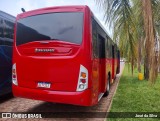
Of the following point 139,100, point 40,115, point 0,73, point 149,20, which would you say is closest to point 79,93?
point 40,115

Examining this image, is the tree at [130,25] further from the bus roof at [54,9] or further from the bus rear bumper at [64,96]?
the bus rear bumper at [64,96]

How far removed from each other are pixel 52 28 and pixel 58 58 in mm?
850

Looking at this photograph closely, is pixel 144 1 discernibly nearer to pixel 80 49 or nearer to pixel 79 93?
pixel 80 49

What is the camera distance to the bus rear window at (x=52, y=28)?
627 centimetres

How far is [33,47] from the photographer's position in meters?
6.69

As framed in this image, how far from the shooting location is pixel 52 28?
6516 mm

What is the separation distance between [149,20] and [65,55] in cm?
262

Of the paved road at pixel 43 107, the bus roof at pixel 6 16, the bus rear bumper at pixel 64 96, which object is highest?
the bus roof at pixel 6 16

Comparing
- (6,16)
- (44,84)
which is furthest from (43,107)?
(6,16)

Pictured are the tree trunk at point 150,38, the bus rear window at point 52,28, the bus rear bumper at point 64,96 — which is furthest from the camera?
the bus rear window at point 52,28

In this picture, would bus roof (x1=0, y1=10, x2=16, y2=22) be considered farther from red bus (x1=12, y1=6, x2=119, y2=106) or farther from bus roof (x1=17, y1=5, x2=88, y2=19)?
red bus (x1=12, y1=6, x2=119, y2=106)

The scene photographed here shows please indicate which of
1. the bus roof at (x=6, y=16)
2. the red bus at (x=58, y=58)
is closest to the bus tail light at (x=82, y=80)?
the red bus at (x=58, y=58)

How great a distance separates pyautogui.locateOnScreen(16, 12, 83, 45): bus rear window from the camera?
627cm

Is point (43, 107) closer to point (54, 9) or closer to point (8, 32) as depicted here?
point (8, 32)
